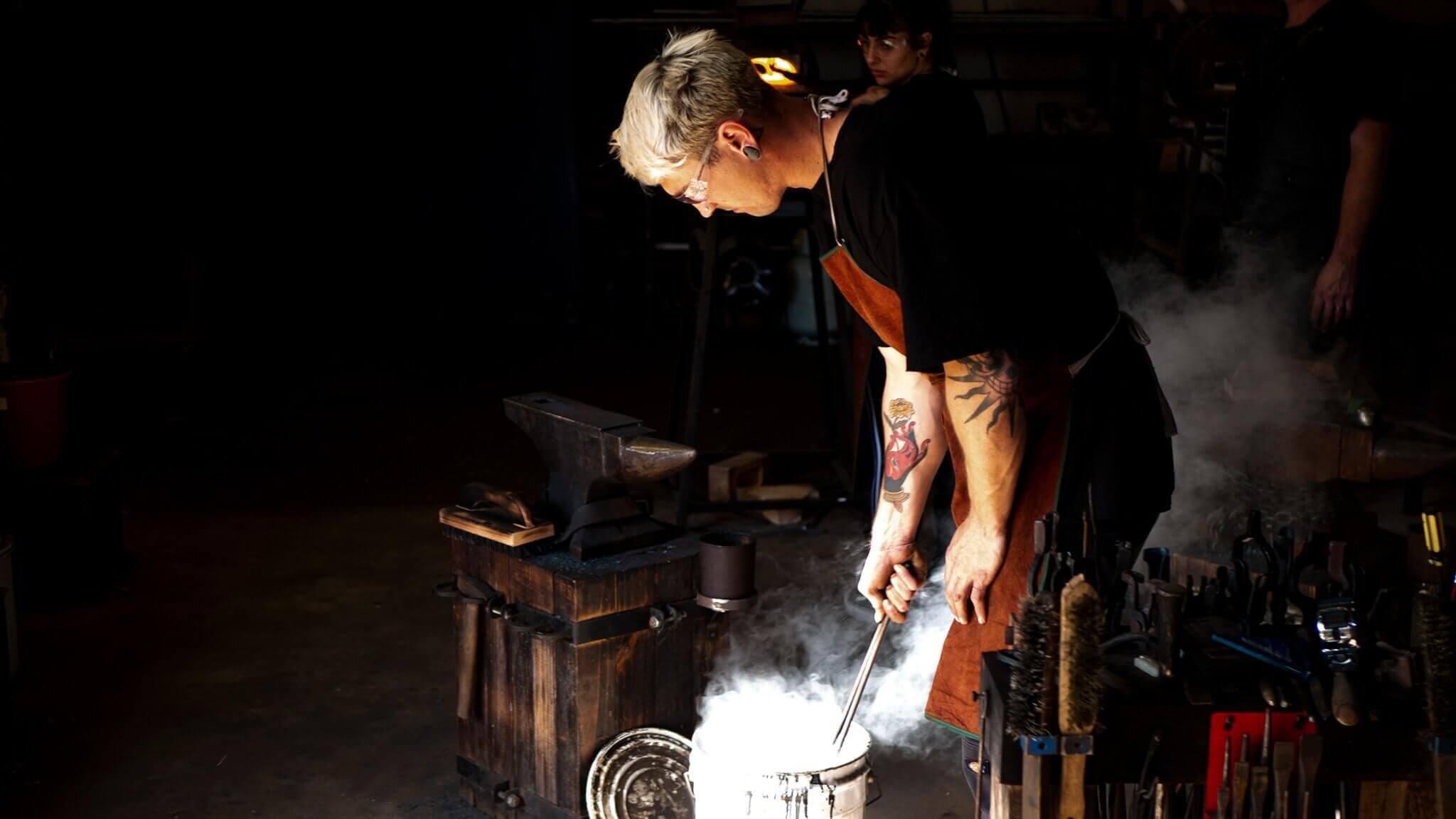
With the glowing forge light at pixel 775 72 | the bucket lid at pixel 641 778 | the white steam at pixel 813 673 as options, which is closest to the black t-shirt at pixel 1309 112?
the white steam at pixel 813 673

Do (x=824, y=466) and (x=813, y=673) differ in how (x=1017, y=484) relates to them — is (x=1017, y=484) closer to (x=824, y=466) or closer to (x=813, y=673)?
(x=813, y=673)

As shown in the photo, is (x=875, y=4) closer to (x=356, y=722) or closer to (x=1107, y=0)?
(x=356, y=722)

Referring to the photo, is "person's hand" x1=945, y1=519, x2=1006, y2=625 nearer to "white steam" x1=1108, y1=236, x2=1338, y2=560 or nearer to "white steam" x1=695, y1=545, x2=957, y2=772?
"white steam" x1=695, y1=545, x2=957, y2=772

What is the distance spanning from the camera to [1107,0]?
9.13 metres

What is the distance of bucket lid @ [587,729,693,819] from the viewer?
10.0 feet

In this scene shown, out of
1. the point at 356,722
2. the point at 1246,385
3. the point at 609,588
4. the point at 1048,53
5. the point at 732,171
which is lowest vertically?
the point at 356,722

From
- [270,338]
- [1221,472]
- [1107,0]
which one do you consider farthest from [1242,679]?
[270,338]

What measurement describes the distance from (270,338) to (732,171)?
928cm

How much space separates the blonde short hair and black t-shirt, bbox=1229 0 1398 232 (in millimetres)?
2405

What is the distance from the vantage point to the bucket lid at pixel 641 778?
120 inches

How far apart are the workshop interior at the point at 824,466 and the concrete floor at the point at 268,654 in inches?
0.9

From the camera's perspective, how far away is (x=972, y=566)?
2258 mm

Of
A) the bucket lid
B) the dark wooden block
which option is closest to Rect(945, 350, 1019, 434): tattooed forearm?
the dark wooden block

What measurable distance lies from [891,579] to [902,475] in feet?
0.65
